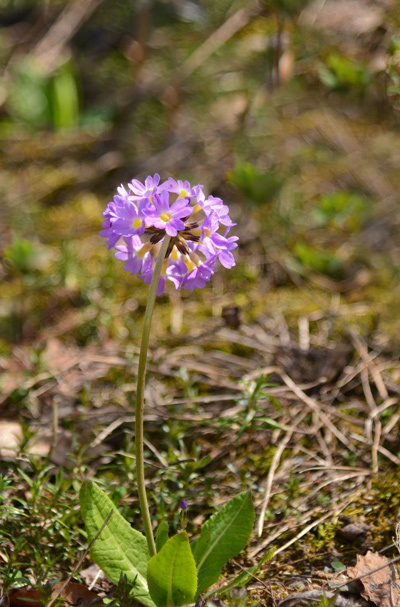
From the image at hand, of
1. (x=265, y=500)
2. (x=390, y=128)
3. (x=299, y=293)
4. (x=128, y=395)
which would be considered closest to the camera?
(x=265, y=500)

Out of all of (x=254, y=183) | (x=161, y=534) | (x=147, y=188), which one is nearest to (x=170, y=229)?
(x=147, y=188)

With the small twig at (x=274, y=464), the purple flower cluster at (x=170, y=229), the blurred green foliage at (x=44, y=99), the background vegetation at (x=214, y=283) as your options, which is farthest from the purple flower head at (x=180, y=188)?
→ the blurred green foliage at (x=44, y=99)

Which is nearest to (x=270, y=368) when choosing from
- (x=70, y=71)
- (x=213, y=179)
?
(x=213, y=179)

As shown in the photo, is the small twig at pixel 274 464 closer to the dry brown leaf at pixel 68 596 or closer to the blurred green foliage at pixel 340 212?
the dry brown leaf at pixel 68 596

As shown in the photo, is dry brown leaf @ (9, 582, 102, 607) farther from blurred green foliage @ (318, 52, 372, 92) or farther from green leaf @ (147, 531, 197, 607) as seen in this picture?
blurred green foliage @ (318, 52, 372, 92)

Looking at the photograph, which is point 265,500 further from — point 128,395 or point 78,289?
point 78,289
